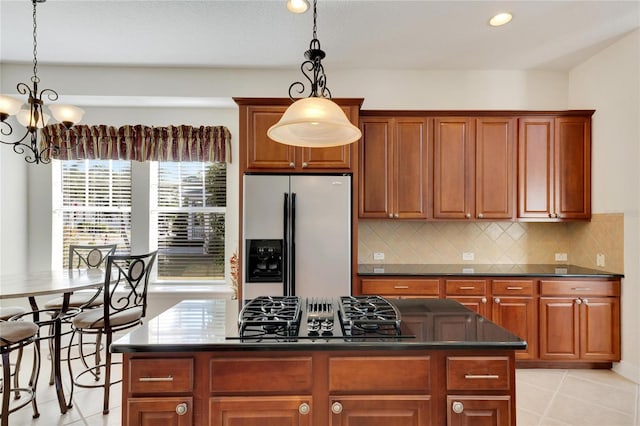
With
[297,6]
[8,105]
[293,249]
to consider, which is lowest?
[293,249]

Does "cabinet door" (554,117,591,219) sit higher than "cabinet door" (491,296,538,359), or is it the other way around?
"cabinet door" (554,117,591,219)

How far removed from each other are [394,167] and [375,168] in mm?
189

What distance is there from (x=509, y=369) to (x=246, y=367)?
101 centimetres

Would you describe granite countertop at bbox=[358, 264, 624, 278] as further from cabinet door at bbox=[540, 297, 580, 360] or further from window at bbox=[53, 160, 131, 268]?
window at bbox=[53, 160, 131, 268]

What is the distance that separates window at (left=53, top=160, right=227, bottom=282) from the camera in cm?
404

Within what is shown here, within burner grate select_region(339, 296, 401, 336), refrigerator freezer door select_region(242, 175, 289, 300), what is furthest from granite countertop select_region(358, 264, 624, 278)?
burner grate select_region(339, 296, 401, 336)

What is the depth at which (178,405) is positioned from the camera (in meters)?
1.31

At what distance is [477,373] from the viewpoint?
1.35 metres

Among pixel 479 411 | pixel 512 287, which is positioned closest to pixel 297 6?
pixel 479 411

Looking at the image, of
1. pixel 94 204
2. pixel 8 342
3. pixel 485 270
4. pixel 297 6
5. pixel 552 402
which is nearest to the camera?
pixel 8 342

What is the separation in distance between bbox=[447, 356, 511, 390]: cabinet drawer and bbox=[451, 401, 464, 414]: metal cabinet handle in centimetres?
5

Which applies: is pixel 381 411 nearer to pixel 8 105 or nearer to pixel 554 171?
pixel 8 105

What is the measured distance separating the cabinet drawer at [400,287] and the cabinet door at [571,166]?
4.91 ft

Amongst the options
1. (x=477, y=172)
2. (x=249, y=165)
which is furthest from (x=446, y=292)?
(x=249, y=165)
